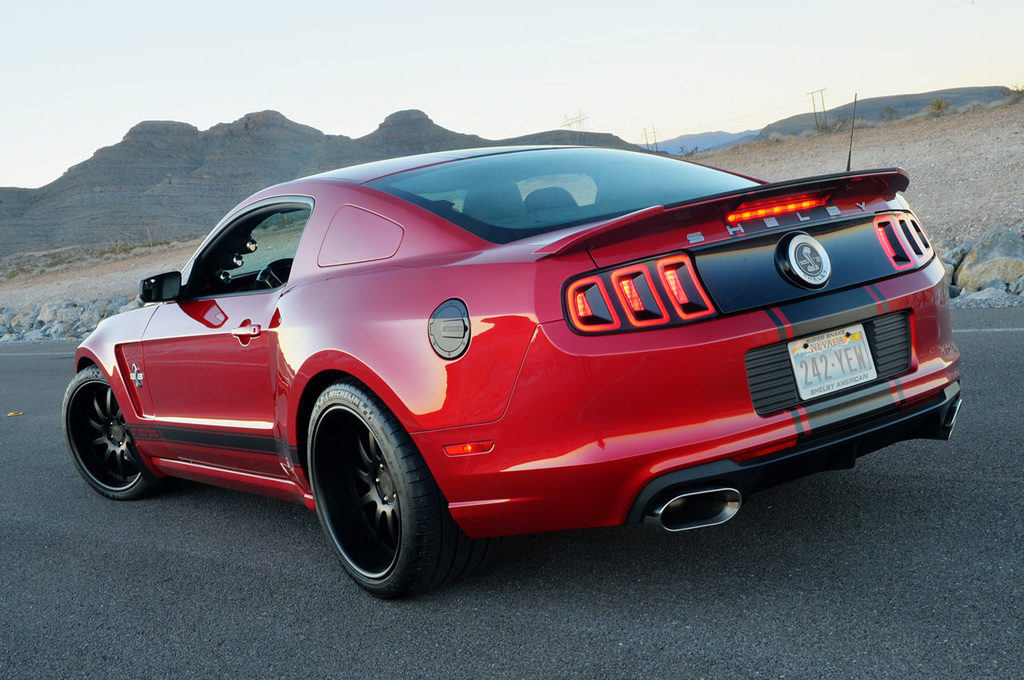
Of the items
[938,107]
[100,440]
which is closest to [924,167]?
[938,107]

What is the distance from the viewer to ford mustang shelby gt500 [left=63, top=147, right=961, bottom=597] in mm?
2707

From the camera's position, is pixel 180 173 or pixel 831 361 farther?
pixel 180 173

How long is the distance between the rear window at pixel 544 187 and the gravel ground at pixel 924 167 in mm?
13007

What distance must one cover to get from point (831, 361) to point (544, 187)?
125 centimetres

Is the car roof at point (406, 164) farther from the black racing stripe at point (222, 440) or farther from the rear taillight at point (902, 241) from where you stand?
the rear taillight at point (902, 241)

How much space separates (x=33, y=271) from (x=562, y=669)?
5690 centimetres

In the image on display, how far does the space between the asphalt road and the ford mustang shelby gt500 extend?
291 millimetres

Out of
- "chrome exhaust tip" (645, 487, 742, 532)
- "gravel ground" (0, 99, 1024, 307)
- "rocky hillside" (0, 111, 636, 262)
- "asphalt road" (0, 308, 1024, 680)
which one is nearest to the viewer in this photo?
"asphalt road" (0, 308, 1024, 680)

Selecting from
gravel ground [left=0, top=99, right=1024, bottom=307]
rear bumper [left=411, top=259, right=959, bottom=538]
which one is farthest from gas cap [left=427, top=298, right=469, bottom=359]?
gravel ground [left=0, top=99, right=1024, bottom=307]

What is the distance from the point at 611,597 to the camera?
308 centimetres

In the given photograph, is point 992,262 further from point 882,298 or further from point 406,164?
point 406,164

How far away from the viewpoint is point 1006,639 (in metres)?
2.48

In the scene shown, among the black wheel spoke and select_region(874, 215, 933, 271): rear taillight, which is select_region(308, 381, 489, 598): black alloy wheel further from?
the black wheel spoke

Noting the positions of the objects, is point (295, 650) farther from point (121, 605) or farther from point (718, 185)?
point (718, 185)
